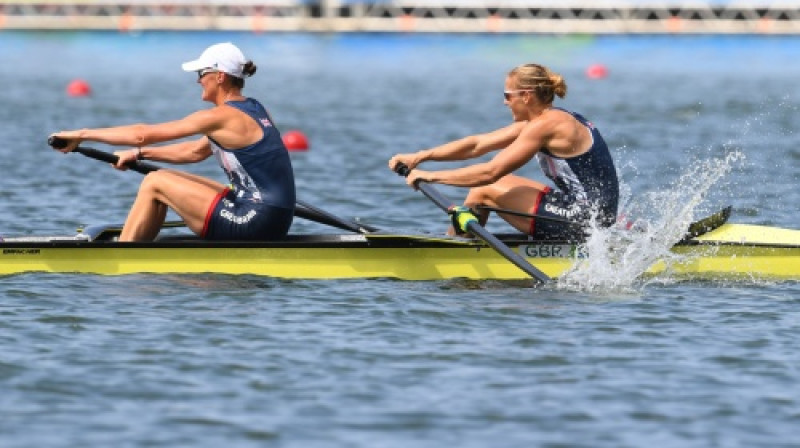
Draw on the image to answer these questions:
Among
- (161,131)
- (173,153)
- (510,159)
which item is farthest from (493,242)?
(173,153)

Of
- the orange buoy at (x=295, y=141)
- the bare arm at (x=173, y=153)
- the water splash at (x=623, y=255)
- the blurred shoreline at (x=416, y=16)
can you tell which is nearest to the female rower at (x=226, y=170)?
the bare arm at (x=173, y=153)

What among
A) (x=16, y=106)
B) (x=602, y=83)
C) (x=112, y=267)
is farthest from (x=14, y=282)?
(x=602, y=83)

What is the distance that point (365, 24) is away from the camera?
2815 inches

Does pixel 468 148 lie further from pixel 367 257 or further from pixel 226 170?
pixel 226 170

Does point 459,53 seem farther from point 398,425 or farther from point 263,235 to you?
point 398,425

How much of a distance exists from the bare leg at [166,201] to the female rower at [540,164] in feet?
4.89

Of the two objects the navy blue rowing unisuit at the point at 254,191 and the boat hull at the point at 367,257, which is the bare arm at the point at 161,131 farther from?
the boat hull at the point at 367,257

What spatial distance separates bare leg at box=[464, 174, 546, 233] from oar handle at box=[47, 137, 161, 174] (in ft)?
7.92

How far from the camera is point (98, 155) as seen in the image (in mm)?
12086

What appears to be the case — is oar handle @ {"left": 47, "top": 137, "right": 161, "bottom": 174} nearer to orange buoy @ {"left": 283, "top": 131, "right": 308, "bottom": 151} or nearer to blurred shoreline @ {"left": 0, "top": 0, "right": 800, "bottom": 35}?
orange buoy @ {"left": 283, "top": 131, "right": 308, "bottom": 151}

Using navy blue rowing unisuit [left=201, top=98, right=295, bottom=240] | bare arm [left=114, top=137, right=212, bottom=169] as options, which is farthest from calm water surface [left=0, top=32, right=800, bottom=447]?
bare arm [left=114, top=137, right=212, bottom=169]

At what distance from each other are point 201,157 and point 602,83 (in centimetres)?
3506

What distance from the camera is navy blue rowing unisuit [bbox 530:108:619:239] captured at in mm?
11930

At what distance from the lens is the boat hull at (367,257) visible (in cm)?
1162
